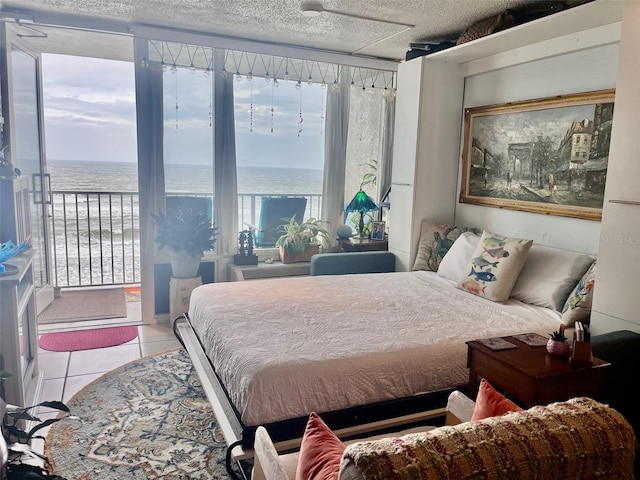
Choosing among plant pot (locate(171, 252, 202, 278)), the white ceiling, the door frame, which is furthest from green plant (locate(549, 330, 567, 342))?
the door frame

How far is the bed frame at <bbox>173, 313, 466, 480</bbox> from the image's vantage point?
1941mm

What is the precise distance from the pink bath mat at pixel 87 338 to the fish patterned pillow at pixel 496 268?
2754 millimetres

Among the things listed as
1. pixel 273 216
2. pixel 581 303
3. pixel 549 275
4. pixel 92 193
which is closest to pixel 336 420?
pixel 581 303

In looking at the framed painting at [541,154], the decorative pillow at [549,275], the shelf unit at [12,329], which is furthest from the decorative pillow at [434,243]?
the shelf unit at [12,329]

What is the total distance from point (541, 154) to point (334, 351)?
88.2 inches

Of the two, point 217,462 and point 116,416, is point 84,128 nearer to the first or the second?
point 116,416

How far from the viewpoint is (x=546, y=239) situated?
11.2 ft

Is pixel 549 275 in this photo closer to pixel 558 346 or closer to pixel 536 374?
pixel 558 346

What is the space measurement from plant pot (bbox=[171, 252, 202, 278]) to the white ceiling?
1911 mm

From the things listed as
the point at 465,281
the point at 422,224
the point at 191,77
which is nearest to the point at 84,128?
the point at 191,77

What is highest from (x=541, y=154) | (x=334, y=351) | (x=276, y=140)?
(x=276, y=140)

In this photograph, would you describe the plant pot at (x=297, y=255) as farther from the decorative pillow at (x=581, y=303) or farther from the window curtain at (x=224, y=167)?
the decorative pillow at (x=581, y=303)

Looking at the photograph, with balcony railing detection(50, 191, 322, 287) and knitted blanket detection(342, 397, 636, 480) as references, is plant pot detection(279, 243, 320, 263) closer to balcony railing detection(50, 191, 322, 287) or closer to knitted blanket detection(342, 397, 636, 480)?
balcony railing detection(50, 191, 322, 287)

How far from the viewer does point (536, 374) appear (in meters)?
1.84
